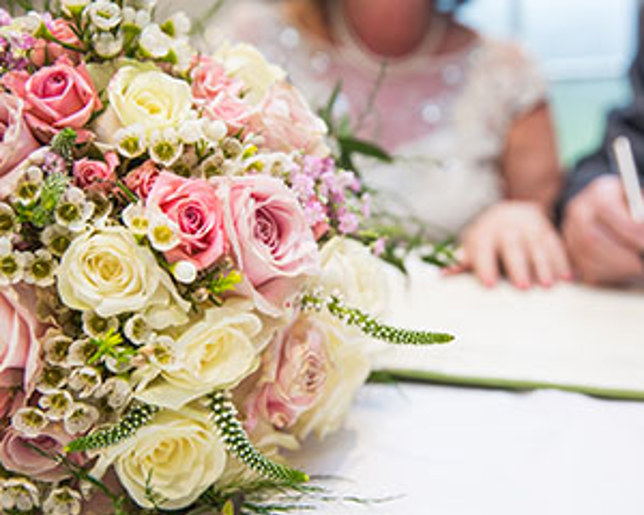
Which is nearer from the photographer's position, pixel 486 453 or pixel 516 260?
pixel 486 453

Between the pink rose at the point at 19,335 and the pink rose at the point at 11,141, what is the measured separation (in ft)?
0.20

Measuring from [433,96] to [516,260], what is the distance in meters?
0.62

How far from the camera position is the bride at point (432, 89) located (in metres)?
1.44

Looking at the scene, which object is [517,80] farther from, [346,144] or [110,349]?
[110,349]

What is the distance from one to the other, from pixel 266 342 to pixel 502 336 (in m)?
0.39

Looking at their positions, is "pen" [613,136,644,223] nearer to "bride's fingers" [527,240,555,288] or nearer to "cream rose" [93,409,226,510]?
"bride's fingers" [527,240,555,288]

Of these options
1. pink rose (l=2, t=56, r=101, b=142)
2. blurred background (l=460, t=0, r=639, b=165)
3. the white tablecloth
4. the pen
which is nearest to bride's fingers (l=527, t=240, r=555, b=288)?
the pen

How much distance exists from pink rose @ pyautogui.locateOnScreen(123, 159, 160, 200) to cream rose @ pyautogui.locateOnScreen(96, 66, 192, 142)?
2cm

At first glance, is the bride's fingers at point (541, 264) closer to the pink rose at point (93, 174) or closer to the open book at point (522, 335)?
the open book at point (522, 335)

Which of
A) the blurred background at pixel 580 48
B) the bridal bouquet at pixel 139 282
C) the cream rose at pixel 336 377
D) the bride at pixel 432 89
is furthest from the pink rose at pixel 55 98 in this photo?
the blurred background at pixel 580 48

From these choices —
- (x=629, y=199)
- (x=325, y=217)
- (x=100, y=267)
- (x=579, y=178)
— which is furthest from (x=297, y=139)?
(x=579, y=178)

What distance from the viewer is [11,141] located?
0.39 meters

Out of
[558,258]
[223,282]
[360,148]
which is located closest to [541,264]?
[558,258]

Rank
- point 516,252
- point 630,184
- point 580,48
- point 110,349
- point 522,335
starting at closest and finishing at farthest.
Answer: point 110,349 < point 522,335 < point 630,184 < point 516,252 < point 580,48
